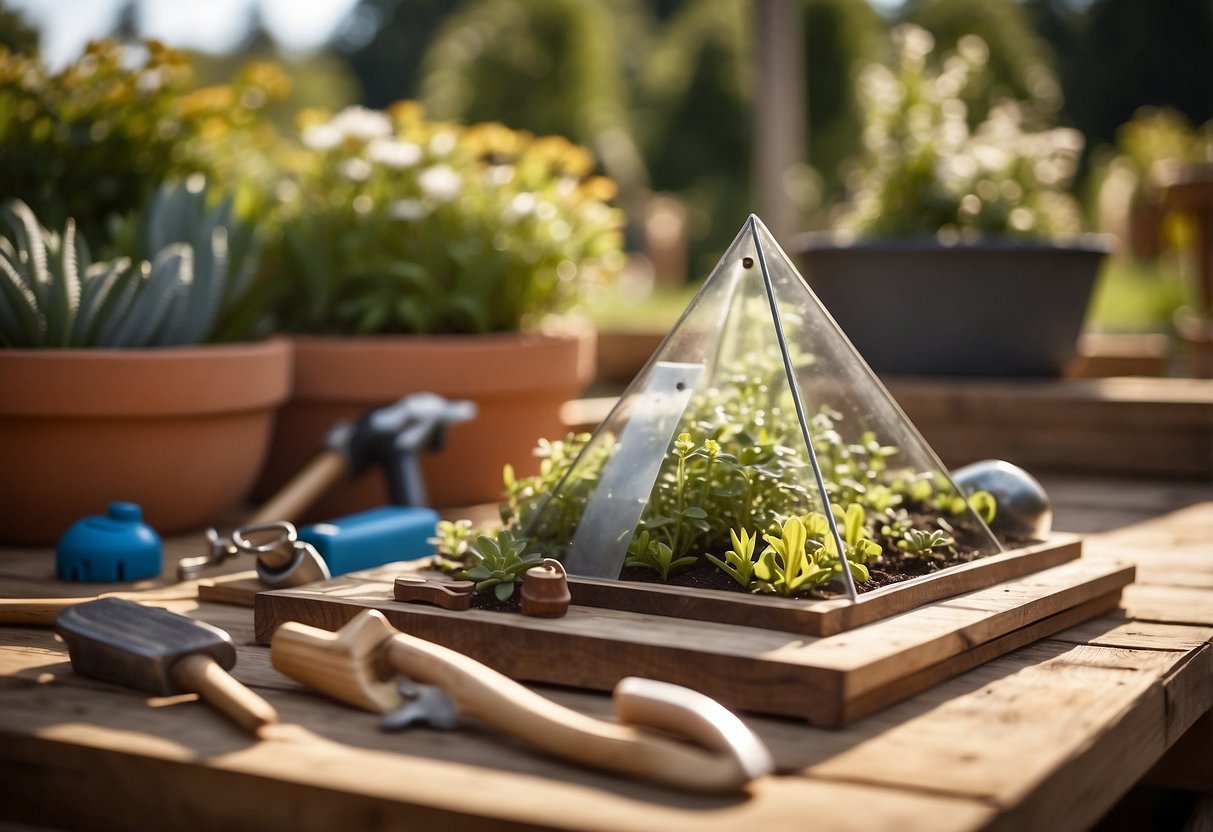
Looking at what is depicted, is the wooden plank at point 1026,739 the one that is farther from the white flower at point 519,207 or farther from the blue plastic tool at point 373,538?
the white flower at point 519,207

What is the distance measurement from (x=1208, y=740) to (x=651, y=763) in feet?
3.10

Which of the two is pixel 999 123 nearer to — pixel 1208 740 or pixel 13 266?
pixel 1208 740

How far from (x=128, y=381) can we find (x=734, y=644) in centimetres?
128

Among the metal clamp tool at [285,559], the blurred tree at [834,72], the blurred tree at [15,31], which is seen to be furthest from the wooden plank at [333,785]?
the blurred tree at [834,72]

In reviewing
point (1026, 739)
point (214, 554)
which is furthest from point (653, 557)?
point (214, 554)

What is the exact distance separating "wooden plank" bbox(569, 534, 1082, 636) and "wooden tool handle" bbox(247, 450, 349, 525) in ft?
2.98

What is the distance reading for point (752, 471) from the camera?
1506 millimetres

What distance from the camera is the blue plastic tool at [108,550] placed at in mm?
1918

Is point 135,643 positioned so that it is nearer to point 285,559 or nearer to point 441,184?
point 285,559

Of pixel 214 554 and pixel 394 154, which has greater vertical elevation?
pixel 394 154

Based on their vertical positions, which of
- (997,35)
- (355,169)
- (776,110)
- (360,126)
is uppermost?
(997,35)

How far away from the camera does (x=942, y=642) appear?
4.46 feet

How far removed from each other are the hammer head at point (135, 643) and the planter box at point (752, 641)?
0.57 feet

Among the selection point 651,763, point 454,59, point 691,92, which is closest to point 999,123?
point 651,763
